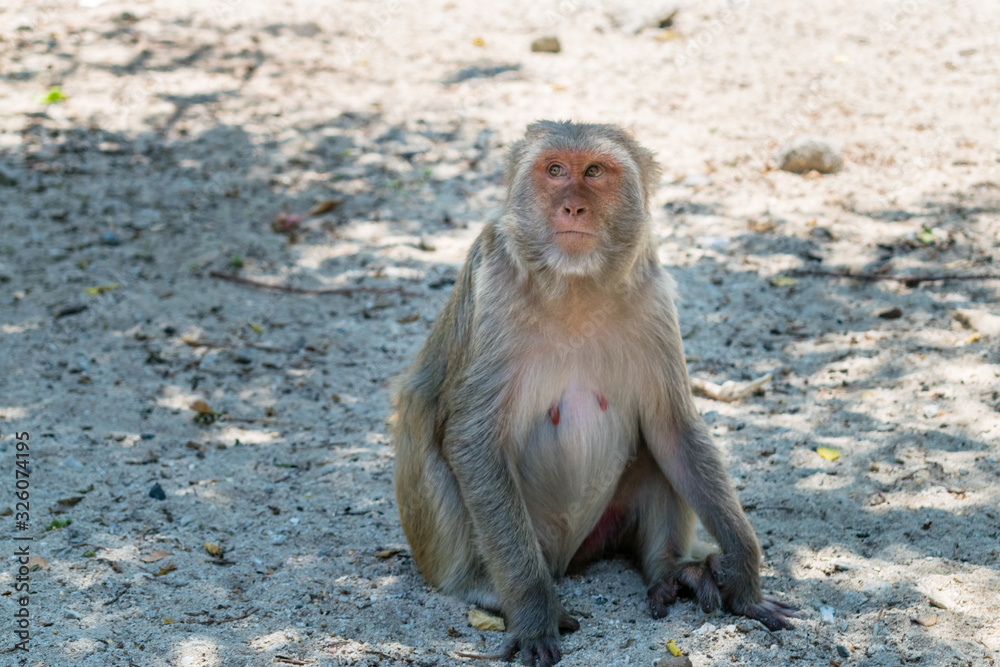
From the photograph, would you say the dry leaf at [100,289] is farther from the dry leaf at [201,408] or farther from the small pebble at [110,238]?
the dry leaf at [201,408]

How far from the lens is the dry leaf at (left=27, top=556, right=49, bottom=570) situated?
413 cm

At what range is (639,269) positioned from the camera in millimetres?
3865

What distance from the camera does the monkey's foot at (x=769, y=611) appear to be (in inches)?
148

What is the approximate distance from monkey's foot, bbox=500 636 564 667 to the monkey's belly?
53 centimetres

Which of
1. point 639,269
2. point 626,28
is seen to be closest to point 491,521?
point 639,269

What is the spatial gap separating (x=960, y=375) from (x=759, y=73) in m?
5.05

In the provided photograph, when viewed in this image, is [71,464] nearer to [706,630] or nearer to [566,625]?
[566,625]

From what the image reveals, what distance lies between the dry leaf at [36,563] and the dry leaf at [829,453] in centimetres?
369

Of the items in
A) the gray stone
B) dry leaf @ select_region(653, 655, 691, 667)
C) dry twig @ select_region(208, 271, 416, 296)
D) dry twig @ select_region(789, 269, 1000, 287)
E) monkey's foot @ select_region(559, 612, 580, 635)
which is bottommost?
monkey's foot @ select_region(559, 612, 580, 635)

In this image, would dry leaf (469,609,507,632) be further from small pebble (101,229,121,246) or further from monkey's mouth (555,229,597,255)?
small pebble (101,229,121,246)

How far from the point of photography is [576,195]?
3574 mm

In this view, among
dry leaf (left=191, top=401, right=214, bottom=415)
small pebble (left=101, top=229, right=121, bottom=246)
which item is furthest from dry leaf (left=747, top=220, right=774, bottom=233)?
small pebble (left=101, top=229, right=121, bottom=246)

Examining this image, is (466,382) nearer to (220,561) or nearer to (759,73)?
(220,561)

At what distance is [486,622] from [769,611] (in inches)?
44.2
